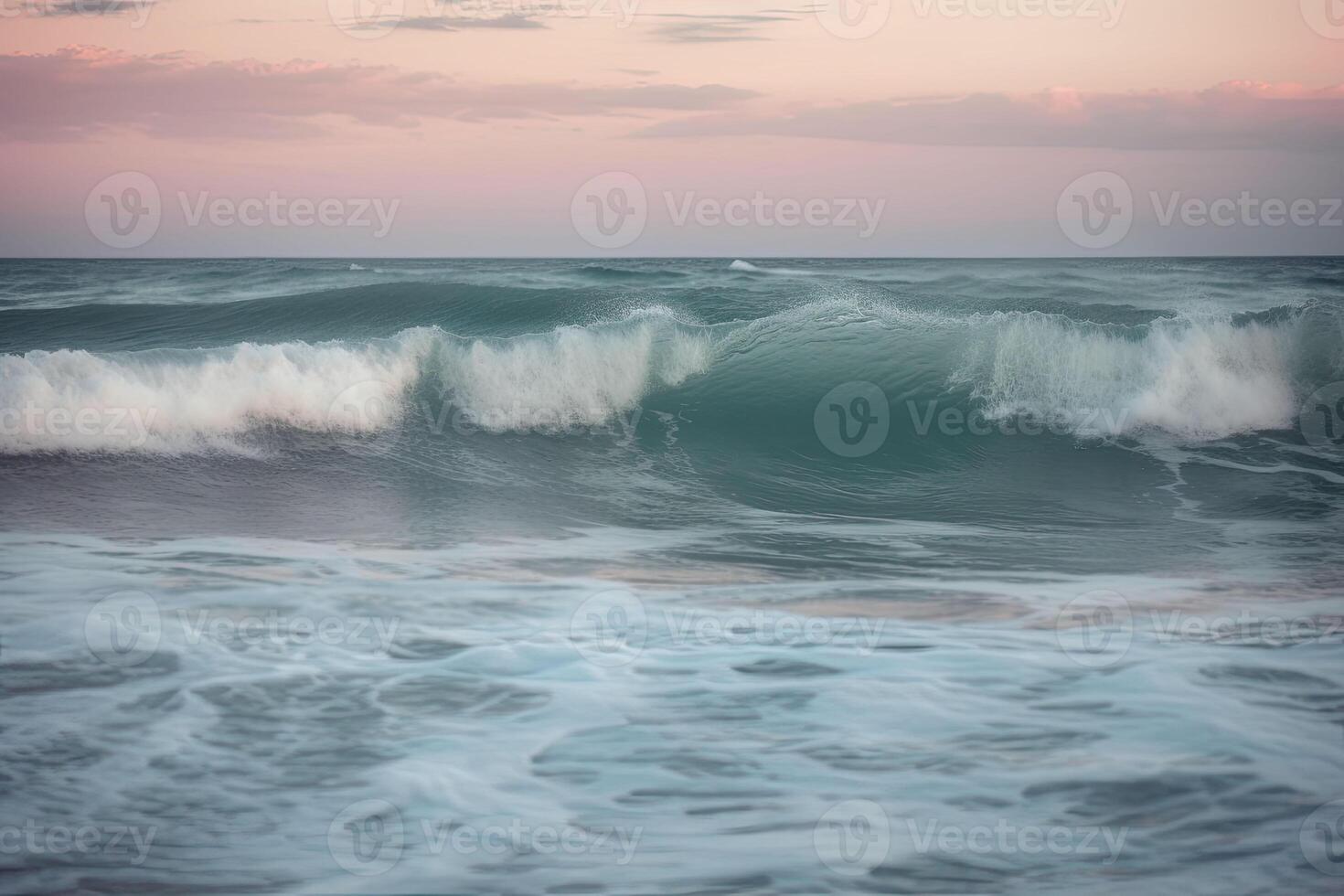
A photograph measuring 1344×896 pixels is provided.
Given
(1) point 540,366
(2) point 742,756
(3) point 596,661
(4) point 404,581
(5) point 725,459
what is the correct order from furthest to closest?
(1) point 540,366 → (5) point 725,459 → (4) point 404,581 → (3) point 596,661 → (2) point 742,756

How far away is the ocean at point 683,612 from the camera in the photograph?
3.77m

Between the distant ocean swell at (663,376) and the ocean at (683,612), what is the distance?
0.06 metres

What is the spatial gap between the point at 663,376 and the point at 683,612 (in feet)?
28.2

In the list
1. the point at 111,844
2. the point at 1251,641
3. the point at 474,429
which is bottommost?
the point at 111,844

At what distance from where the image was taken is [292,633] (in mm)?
5926

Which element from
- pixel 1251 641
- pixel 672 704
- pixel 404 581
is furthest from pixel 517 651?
pixel 1251 641

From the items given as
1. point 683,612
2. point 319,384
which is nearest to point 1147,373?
point 683,612

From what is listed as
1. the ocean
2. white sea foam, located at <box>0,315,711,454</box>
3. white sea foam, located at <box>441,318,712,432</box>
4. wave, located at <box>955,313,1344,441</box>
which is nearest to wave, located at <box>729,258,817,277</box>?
white sea foam, located at <box>441,318,712,432</box>

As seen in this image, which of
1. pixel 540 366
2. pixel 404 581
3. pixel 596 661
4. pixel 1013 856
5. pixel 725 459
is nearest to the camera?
pixel 1013 856

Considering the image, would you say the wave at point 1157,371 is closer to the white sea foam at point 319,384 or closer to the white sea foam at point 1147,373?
the white sea foam at point 1147,373

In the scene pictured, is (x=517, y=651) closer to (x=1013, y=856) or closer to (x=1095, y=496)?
(x=1013, y=856)

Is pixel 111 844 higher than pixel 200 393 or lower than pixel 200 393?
lower

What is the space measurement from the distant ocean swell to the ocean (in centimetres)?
6

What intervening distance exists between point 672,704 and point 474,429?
28.0 ft
